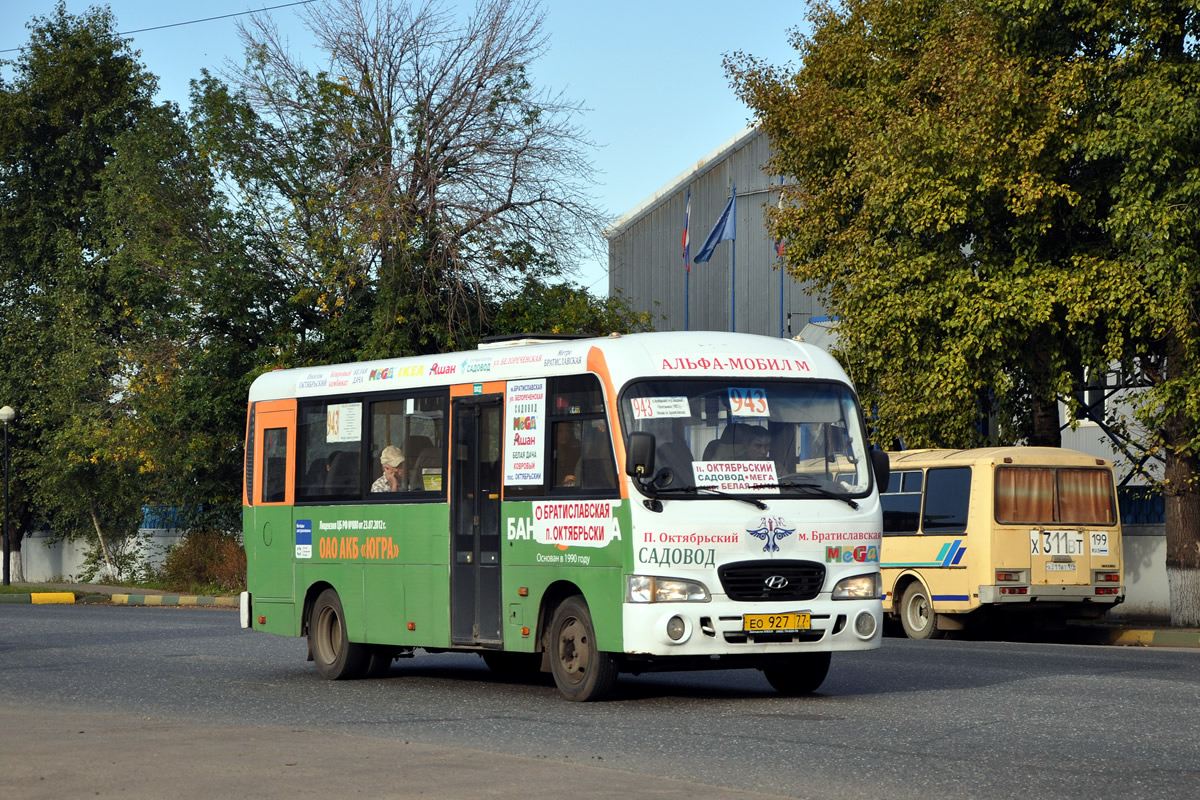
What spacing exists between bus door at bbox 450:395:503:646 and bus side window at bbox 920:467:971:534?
10.4 m

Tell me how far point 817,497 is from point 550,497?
7.09ft

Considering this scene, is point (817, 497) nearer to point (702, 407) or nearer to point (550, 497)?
point (702, 407)

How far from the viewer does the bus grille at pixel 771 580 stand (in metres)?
12.5

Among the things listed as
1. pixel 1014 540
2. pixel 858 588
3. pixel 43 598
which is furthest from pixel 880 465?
pixel 43 598

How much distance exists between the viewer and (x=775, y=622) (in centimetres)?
1259

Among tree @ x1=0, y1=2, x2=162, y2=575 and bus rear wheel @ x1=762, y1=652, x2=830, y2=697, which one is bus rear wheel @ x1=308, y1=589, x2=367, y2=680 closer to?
bus rear wheel @ x1=762, y1=652, x2=830, y2=697

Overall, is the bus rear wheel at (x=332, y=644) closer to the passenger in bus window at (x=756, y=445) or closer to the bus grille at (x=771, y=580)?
the bus grille at (x=771, y=580)

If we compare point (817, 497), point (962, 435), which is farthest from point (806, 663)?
point (962, 435)

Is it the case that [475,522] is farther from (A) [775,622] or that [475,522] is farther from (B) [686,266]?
(B) [686,266]

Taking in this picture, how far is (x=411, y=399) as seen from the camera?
49.7ft

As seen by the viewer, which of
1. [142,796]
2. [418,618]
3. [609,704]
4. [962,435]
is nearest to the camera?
[142,796]

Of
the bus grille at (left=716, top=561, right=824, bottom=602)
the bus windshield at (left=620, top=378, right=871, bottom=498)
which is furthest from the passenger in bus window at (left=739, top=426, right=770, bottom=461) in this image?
the bus grille at (left=716, top=561, right=824, bottom=602)

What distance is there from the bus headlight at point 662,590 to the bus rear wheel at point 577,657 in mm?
600

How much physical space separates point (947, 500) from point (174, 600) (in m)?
18.0
